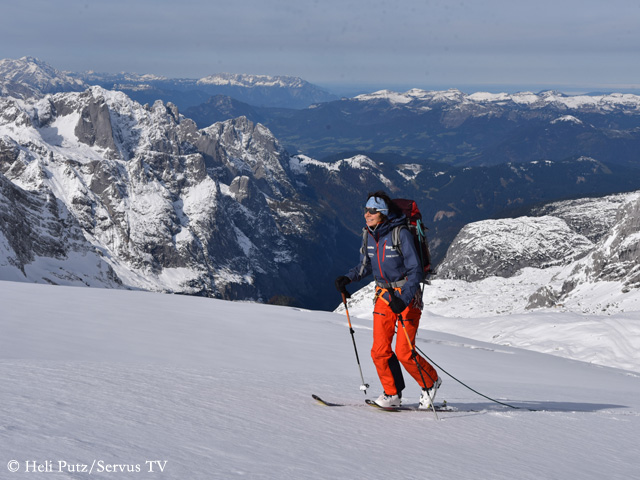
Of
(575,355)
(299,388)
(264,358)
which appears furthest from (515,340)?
(299,388)

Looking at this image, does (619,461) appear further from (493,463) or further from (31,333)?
(31,333)

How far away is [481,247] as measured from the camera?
7013 inches

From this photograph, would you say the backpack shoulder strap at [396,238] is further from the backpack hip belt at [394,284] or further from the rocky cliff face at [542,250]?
the rocky cliff face at [542,250]

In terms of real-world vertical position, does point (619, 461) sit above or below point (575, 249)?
above

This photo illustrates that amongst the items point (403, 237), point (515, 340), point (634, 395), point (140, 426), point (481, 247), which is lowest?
point (481, 247)

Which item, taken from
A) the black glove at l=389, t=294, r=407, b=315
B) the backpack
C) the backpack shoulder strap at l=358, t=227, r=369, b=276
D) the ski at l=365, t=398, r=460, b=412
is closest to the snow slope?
the ski at l=365, t=398, r=460, b=412

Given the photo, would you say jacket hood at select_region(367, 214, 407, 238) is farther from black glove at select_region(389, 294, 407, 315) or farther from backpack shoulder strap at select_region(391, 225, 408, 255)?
black glove at select_region(389, 294, 407, 315)

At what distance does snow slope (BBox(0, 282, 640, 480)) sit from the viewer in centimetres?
454

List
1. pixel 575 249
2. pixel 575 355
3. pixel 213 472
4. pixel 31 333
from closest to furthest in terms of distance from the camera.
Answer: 1. pixel 213 472
2. pixel 31 333
3. pixel 575 355
4. pixel 575 249

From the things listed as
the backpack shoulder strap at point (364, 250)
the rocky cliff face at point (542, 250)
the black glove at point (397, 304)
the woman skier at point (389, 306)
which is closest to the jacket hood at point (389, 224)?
the woman skier at point (389, 306)

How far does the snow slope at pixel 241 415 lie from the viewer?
179 inches

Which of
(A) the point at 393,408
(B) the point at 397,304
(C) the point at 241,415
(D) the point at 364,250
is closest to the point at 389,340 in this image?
(B) the point at 397,304

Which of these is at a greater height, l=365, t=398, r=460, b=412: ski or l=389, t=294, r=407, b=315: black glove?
l=389, t=294, r=407, b=315: black glove

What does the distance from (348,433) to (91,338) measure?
7.08 metres
